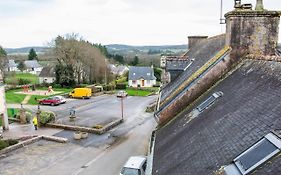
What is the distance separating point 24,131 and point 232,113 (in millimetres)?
23372

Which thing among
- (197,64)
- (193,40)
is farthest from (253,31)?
(193,40)

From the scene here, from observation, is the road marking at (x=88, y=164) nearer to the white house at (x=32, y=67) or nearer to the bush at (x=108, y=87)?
the bush at (x=108, y=87)

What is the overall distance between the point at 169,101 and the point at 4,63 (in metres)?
58.7

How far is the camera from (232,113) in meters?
8.70

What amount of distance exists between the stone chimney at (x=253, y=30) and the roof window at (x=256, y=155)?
7.25 metres

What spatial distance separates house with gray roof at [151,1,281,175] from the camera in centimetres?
638

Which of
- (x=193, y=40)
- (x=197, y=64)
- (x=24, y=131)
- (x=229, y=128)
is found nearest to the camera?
(x=229, y=128)

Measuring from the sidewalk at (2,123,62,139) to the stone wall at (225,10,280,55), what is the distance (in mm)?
19437

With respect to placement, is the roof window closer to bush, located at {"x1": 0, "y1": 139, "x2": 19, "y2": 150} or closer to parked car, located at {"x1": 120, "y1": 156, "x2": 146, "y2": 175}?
parked car, located at {"x1": 120, "y1": 156, "x2": 146, "y2": 175}

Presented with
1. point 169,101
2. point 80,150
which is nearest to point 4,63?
point 80,150

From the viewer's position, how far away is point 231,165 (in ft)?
20.7

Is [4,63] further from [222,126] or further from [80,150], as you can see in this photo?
[222,126]

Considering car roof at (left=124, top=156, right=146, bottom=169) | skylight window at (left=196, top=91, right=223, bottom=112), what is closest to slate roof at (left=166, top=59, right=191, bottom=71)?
car roof at (left=124, top=156, right=146, bottom=169)

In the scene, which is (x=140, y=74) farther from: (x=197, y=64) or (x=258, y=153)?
(x=258, y=153)
